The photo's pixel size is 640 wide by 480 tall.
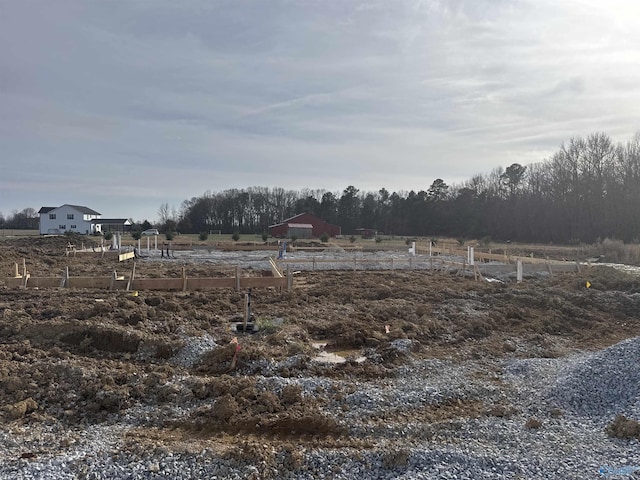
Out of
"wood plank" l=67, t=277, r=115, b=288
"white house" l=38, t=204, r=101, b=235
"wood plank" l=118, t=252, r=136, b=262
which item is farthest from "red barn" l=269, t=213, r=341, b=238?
"wood plank" l=67, t=277, r=115, b=288

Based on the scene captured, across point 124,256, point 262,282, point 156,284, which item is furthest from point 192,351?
point 124,256

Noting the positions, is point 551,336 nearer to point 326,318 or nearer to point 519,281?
point 326,318

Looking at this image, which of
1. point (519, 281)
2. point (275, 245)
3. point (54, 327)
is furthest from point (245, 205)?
point (54, 327)

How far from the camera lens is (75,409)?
6508 millimetres

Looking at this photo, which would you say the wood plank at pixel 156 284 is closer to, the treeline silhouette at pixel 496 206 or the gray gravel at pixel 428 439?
the gray gravel at pixel 428 439

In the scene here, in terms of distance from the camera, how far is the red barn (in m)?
68.1

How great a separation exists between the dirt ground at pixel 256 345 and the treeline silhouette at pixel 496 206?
4114 centimetres

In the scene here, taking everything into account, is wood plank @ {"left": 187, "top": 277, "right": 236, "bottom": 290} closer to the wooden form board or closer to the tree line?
the wooden form board

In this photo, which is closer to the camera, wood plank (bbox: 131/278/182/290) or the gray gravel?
the gray gravel

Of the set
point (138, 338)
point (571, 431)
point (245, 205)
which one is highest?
point (245, 205)

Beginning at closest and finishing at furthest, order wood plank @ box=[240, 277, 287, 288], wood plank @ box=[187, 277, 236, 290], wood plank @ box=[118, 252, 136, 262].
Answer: wood plank @ box=[187, 277, 236, 290]
wood plank @ box=[240, 277, 287, 288]
wood plank @ box=[118, 252, 136, 262]

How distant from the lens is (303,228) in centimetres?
6875

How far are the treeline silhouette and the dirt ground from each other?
4114 cm

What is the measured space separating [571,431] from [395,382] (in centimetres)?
263
